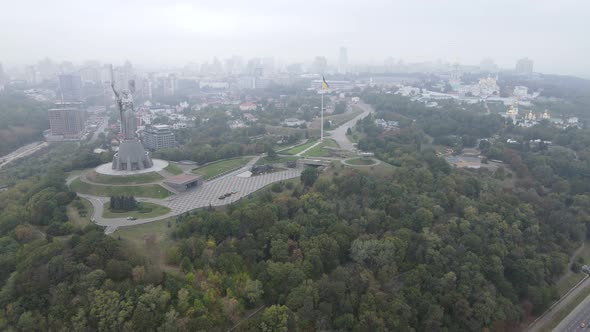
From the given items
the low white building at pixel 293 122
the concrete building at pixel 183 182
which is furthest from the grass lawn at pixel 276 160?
the low white building at pixel 293 122

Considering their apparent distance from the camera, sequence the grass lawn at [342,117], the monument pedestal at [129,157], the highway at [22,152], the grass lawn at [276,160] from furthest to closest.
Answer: the grass lawn at [342,117] → the highway at [22,152] → the grass lawn at [276,160] → the monument pedestal at [129,157]

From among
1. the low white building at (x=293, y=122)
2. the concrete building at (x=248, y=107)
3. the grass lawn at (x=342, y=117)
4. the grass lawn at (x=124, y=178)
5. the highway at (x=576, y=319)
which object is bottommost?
the highway at (x=576, y=319)

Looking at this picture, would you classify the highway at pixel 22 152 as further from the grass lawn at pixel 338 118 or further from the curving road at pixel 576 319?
the curving road at pixel 576 319

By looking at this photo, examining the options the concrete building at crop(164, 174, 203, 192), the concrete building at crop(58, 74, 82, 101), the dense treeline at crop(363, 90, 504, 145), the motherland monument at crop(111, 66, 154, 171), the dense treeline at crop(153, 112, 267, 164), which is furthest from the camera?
the concrete building at crop(58, 74, 82, 101)

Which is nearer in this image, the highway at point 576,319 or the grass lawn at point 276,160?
the highway at point 576,319

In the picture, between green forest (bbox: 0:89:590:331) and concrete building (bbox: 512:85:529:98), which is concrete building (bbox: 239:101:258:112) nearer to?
green forest (bbox: 0:89:590:331)

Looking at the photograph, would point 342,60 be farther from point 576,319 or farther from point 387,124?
point 576,319

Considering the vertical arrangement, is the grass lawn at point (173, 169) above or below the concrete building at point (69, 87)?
below

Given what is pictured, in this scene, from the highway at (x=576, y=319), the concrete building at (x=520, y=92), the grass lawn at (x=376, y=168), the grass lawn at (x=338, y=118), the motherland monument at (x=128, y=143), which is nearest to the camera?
the highway at (x=576, y=319)

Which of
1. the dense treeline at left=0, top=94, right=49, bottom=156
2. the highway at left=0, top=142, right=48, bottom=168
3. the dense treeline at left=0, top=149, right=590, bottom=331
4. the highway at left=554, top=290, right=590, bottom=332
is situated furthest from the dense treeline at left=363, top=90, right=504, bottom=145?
the dense treeline at left=0, top=94, right=49, bottom=156
